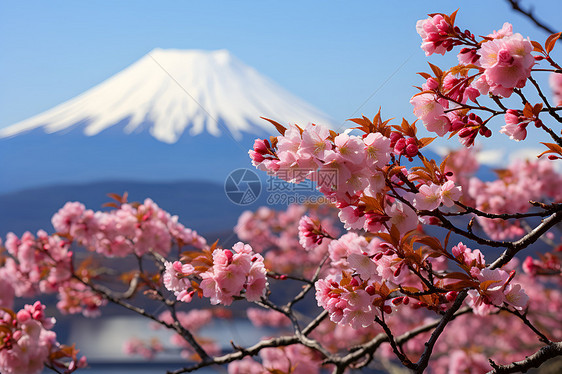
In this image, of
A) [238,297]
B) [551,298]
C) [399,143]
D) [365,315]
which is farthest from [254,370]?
[551,298]

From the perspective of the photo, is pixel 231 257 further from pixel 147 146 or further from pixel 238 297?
pixel 147 146

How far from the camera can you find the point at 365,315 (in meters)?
0.88

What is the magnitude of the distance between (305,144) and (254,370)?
2795mm

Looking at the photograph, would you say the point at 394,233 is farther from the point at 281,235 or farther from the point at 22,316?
the point at 281,235

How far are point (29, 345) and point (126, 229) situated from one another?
0.74 meters

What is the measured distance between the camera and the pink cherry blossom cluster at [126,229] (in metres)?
2.05

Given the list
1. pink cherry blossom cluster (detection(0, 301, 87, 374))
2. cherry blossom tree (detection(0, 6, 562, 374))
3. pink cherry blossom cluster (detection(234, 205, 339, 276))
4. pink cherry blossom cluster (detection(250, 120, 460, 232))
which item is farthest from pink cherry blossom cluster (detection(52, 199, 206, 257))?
pink cherry blossom cluster (detection(234, 205, 339, 276))

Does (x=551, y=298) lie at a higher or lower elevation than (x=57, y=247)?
higher

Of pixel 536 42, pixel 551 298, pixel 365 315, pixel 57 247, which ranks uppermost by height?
pixel 551 298

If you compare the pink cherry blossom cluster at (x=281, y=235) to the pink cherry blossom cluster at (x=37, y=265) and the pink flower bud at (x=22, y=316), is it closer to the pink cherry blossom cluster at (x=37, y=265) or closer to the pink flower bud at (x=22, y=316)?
the pink cherry blossom cluster at (x=37, y=265)

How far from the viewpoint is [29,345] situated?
1385 millimetres

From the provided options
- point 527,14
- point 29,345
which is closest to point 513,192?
point 527,14

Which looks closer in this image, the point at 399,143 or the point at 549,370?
the point at 399,143

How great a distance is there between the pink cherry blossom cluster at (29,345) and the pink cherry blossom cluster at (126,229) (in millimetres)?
606
